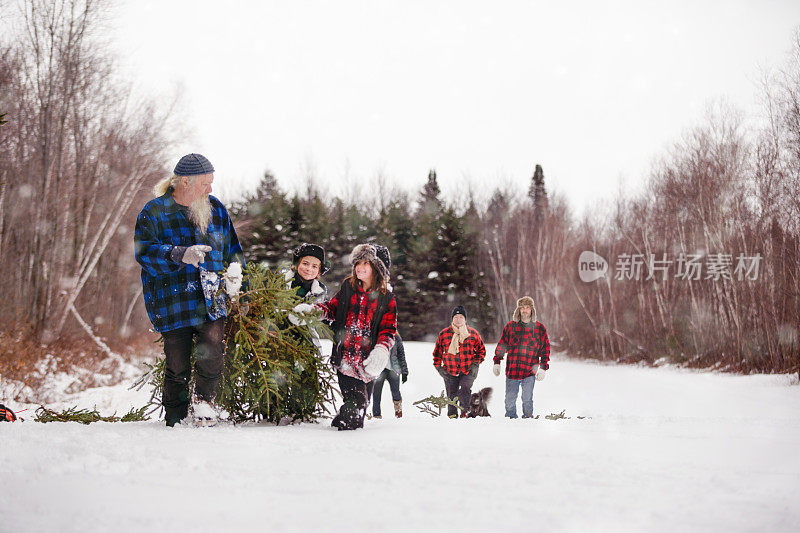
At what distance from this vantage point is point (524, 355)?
7355 mm

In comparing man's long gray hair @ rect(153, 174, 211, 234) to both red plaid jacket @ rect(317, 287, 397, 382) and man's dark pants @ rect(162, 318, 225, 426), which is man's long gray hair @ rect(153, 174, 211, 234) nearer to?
man's dark pants @ rect(162, 318, 225, 426)

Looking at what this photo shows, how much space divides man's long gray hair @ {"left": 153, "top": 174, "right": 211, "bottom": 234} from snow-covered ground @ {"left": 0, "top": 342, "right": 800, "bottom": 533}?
1334mm

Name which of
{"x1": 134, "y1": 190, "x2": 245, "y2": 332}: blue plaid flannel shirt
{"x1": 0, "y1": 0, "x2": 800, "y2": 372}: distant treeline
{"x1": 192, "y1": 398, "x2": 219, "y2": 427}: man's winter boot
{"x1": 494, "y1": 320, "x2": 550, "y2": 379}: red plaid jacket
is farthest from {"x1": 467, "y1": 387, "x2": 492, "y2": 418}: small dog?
{"x1": 0, "y1": 0, "x2": 800, "y2": 372}: distant treeline

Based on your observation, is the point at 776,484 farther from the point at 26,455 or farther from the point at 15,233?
the point at 15,233

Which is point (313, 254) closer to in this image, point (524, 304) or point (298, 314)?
point (298, 314)

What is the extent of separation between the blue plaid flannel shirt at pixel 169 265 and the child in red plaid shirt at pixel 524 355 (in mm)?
4648

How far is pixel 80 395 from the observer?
10.1 metres

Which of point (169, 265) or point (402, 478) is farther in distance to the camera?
point (169, 265)

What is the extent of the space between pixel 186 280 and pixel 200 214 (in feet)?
1.51

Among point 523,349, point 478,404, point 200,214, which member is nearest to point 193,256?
point 200,214

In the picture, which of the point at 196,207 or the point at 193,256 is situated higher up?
the point at 196,207

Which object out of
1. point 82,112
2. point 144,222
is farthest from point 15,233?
point 144,222

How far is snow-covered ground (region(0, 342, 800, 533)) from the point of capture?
76.9 inches

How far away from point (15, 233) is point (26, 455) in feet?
44.9
